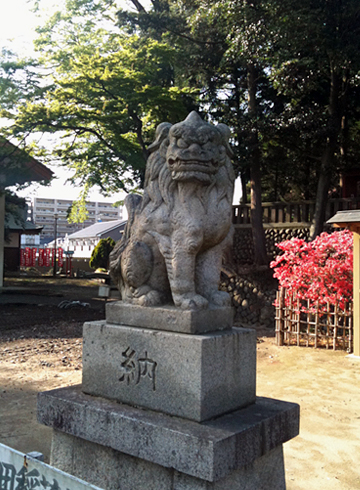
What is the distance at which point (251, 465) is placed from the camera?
7.92 feet

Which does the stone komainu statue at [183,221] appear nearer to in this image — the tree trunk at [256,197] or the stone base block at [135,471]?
the stone base block at [135,471]

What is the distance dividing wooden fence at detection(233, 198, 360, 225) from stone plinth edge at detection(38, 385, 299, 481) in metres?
11.5

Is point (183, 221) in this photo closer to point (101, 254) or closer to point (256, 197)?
point (256, 197)

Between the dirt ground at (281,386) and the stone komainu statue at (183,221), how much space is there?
1.86m

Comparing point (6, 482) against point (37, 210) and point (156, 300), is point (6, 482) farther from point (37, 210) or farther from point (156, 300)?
point (37, 210)

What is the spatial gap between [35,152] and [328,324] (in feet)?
36.1

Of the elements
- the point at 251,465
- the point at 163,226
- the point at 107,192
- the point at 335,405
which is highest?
the point at 107,192

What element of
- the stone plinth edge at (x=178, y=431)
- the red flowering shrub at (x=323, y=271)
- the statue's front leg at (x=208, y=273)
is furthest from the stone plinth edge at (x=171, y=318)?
the red flowering shrub at (x=323, y=271)

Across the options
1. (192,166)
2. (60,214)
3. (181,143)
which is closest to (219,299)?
(192,166)

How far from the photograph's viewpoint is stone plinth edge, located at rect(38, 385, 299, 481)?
7.04ft

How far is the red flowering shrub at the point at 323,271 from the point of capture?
8516 millimetres

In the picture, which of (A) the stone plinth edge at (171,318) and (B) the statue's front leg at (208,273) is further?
(B) the statue's front leg at (208,273)

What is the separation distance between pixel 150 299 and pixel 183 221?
0.53 metres

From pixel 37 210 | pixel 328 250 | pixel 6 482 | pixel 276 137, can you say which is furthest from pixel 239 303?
pixel 37 210
